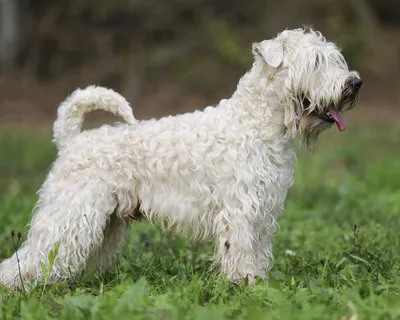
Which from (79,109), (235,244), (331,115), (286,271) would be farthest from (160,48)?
(235,244)

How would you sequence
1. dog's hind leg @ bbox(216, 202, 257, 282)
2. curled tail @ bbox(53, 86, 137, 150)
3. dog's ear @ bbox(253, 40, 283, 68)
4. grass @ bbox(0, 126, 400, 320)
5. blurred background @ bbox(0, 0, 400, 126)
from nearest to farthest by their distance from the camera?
grass @ bbox(0, 126, 400, 320) < dog's hind leg @ bbox(216, 202, 257, 282) < dog's ear @ bbox(253, 40, 283, 68) < curled tail @ bbox(53, 86, 137, 150) < blurred background @ bbox(0, 0, 400, 126)

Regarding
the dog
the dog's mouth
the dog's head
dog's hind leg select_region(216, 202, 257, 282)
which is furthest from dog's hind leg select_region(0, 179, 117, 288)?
the dog's mouth

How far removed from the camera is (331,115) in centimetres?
543

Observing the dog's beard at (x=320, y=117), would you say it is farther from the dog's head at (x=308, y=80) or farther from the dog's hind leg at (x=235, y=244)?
the dog's hind leg at (x=235, y=244)

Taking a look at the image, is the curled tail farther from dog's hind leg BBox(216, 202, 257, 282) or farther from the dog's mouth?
the dog's mouth

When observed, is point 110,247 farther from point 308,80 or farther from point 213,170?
point 308,80

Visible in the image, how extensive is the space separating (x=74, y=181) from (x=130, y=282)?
812 mm

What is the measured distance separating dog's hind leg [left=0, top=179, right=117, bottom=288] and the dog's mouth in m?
1.51

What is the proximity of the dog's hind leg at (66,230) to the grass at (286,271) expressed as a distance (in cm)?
20

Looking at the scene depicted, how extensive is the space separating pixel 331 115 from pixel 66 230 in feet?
6.57

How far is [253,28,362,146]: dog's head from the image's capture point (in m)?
5.33

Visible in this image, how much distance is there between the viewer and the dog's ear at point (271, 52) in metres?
5.39

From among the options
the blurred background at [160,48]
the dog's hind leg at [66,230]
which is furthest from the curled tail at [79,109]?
the blurred background at [160,48]

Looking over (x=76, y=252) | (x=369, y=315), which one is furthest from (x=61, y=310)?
(x=369, y=315)
